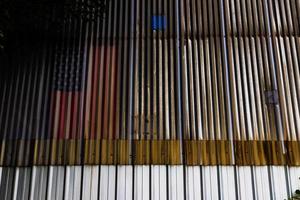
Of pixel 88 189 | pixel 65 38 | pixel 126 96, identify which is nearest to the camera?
pixel 88 189

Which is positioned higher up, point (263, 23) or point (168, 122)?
point (263, 23)

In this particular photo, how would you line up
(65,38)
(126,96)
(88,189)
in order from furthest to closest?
1. (65,38)
2. (126,96)
3. (88,189)

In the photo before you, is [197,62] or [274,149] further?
[197,62]

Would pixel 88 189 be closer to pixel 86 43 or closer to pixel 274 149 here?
pixel 86 43

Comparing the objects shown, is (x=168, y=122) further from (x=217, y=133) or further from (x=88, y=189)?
(x=88, y=189)

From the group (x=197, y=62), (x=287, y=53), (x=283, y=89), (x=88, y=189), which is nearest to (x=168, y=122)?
(x=197, y=62)

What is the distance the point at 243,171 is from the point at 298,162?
0.74m

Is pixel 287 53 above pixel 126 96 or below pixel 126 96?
above

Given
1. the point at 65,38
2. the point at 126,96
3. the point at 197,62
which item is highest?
the point at 65,38

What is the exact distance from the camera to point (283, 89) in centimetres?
557

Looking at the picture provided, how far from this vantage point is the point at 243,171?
5113 mm

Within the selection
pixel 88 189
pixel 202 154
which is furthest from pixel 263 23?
pixel 88 189

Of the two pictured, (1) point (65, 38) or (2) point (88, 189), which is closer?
(2) point (88, 189)

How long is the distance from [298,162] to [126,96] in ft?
8.16
